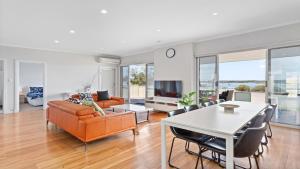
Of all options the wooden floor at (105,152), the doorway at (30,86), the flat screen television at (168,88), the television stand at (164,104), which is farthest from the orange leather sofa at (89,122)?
the doorway at (30,86)

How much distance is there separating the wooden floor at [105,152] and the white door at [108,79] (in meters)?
4.65

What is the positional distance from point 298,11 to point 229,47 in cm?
169

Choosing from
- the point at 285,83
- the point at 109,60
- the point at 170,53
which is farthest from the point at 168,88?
the point at 109,60

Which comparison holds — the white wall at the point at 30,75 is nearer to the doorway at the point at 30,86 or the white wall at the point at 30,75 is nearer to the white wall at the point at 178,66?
the doorway at the point at 30,86

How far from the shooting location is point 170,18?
3457mm

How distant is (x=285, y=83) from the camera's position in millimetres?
4047

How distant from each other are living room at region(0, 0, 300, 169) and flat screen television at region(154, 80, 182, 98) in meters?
0.04

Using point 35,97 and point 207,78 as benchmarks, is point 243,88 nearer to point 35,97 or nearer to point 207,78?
point 207,78

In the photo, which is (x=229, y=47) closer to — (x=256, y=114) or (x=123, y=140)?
(x=256, y=114)

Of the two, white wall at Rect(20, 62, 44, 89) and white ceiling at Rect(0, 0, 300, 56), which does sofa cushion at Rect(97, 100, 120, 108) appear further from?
white wall at Rect(20, 62, 44, 89)

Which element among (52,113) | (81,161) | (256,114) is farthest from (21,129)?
(256,114)

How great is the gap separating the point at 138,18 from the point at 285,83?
391cm

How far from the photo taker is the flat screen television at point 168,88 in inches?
225

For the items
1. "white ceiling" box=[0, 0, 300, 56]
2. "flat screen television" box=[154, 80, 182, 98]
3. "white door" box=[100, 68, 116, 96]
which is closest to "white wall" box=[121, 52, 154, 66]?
"white door" box=[100, 68, 116, 96]
